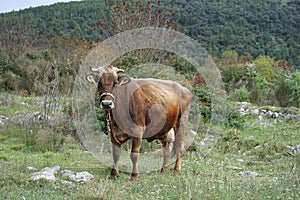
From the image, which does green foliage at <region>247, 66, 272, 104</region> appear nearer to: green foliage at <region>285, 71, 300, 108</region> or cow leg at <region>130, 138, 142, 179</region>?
green foliage at <region>285, 71, 300, 108</region>

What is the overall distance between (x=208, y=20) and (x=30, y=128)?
40.3 meters

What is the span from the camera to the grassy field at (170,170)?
5957mm

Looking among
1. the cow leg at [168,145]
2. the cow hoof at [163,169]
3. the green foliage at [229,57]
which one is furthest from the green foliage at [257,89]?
the cow hoof at [163,169]

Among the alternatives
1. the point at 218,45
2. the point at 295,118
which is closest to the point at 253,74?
the point at 295,118

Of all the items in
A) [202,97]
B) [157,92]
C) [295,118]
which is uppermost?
[157,92]

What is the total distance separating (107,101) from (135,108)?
0.84 m

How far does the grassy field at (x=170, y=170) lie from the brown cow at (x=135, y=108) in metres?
0.67

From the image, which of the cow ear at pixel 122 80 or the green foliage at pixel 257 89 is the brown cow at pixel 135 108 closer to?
the cow ear at pixel 122 80

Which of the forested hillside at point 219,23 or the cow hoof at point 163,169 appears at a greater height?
the forested hillside at point 219,23

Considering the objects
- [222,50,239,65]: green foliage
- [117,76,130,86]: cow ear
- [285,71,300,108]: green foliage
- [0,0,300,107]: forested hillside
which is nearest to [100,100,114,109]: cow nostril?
[117,76,130,86]: cow ear

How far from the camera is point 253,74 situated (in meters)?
27.0

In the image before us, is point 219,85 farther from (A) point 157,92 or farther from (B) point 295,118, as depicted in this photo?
(A) point 157,92

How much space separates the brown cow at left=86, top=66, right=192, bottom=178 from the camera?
24.2 feet

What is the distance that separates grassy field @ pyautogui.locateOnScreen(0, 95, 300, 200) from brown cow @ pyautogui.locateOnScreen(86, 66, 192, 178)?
675mm
